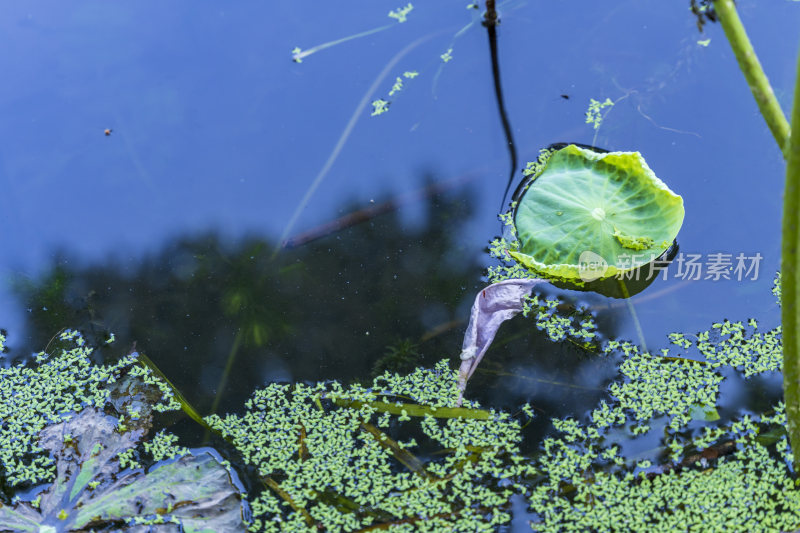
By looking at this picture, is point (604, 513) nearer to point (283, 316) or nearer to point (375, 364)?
point (375, 364)

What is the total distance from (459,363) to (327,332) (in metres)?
0.44

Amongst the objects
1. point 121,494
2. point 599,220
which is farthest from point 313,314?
point 599,220

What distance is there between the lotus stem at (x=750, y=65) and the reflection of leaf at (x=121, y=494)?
5.34ft

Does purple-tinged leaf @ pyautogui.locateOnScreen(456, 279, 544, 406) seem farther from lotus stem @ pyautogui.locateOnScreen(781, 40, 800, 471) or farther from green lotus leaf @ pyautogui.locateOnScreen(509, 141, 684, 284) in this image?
lotus stem @ pyautogui.locateOnScreen(781, 40, 800, 471)

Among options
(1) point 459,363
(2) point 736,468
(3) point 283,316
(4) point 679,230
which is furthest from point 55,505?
(4) point 679,230

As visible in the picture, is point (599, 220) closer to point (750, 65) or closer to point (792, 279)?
point (792, 279)

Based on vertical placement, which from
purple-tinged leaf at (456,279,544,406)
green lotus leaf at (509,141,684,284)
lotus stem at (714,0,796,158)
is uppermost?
lotus stem at (714,0,796,158)

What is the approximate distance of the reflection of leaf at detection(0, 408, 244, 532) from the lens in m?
1.96

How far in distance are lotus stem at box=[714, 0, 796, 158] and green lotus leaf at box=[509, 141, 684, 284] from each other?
87 cm

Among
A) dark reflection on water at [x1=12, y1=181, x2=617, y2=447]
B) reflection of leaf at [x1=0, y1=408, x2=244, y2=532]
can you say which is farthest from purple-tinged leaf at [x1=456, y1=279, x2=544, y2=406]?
reflection of leaf at [x1=0, y1=408, x2=244, y2=532]

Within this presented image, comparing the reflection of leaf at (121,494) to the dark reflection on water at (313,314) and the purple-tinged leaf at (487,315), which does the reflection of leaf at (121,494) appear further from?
the purple-tinged leaf at (487,315)

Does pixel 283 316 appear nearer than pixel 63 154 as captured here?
Yes

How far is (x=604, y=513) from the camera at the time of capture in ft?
6.31

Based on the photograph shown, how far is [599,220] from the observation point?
232 centimetres
